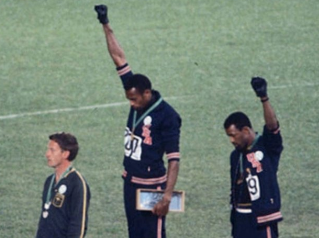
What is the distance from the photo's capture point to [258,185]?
39.4 feet

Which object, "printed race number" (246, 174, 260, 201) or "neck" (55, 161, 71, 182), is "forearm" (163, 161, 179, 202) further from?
"neck" (55, 161, 71, 182)

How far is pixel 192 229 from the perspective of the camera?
603 inches

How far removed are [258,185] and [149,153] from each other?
1316mm

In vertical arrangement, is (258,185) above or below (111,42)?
below

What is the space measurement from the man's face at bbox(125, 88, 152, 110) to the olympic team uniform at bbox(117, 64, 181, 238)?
120 millimetres

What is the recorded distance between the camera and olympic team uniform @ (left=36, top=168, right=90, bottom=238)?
11539mm

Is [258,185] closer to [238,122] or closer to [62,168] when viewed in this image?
[238,122]

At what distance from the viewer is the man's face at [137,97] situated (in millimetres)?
12562

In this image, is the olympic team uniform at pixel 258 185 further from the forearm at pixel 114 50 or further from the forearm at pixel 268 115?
the forearm at pixel 114 50

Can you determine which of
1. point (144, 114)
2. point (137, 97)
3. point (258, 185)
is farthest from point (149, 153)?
point (258, 185)

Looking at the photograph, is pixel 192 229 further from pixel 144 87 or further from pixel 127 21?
pixel 127 21

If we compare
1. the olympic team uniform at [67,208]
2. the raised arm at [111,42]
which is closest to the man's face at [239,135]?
the olympic team uniform at [67,208]

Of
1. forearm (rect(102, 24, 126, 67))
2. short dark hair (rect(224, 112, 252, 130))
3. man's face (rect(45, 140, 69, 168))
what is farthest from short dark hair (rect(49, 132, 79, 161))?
forearm (rect(102, 24, 126, 67))

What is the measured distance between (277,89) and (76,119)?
355 cm
